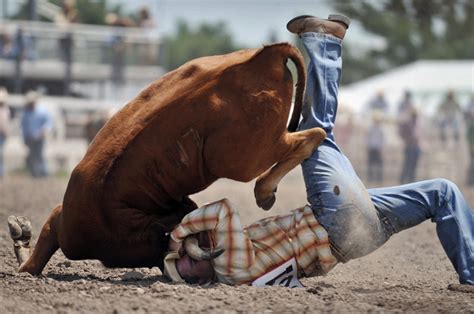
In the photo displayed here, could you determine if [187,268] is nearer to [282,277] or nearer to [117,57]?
[282,277]

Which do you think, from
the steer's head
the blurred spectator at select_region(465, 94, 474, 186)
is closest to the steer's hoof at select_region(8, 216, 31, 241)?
the steer's head

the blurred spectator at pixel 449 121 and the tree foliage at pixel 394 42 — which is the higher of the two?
the blurred spectator at pixel 449 121

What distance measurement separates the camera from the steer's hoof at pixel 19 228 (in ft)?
21.5

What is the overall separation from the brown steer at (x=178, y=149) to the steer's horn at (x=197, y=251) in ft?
0.87

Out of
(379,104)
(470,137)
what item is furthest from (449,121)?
(379,104)

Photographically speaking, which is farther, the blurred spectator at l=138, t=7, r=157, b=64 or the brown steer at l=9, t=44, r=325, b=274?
the blurred spectator at l=138, t=7, r=157, b=64

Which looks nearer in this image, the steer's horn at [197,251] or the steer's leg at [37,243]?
the steer's horn at [197,251]

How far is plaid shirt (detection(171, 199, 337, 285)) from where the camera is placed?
5.81m

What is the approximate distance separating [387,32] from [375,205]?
178 feet

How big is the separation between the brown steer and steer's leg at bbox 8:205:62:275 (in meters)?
0.20

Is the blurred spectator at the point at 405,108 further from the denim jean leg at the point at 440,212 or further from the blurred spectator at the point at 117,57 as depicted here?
the denim jean leg at the point at 440,212

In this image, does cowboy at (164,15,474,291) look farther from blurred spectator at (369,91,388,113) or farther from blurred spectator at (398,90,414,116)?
blurred spectator at (369,91,388,113)

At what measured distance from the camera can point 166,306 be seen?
5.17 metres

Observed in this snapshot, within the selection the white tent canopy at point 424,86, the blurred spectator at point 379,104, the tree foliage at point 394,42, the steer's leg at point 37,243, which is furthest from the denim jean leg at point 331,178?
the tree foliage at point 394,42
